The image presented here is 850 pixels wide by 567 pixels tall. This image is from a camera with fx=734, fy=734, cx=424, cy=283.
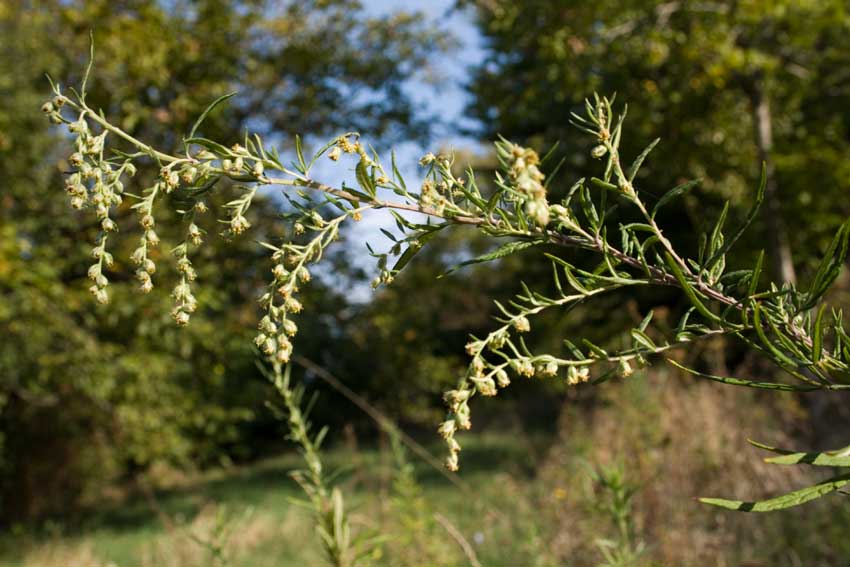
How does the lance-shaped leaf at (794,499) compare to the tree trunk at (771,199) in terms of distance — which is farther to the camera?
the tree trunk at (771,199)

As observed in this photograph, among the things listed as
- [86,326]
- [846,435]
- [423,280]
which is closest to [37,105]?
[86,326]

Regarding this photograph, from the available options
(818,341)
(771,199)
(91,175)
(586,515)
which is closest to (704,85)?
(771,199)

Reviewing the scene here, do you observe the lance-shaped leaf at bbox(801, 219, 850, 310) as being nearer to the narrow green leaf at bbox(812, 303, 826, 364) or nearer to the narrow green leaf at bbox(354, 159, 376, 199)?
the narrow green leaf at bbox(812, 303, 826, 364)

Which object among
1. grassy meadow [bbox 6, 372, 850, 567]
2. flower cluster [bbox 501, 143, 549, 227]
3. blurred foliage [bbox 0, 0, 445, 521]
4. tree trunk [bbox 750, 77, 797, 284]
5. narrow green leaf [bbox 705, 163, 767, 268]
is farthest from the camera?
tree trunk [bbox 750, 77, 797, 284]

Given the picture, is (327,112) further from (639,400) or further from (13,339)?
(639,400)

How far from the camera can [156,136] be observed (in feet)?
22.7

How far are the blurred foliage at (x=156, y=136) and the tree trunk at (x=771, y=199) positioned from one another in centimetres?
344

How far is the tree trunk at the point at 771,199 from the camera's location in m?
7.25

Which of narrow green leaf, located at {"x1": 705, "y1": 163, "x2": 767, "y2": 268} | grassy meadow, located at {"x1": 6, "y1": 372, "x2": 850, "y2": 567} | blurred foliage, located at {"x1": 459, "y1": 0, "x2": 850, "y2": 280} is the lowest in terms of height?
grassy meadow, located at {"x1": 6, "y1": 372, "x2": 850, "y2": 567}

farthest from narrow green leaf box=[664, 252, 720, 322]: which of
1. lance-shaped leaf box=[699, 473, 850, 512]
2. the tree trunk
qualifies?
the tree trunk

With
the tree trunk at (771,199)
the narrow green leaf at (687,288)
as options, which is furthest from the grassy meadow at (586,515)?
the tree trunk at (771,199)

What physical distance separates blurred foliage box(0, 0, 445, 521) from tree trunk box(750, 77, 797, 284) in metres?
3.44

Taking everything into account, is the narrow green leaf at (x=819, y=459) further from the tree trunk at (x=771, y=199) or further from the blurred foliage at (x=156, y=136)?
the tree trunk at (x=771, y=199)

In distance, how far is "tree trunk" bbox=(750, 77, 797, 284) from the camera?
725cm
